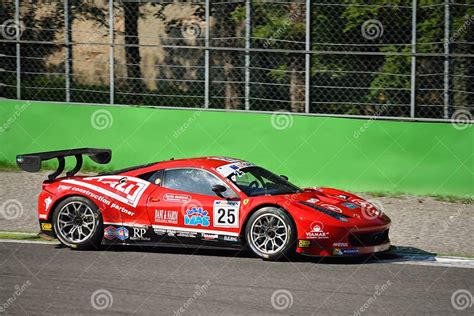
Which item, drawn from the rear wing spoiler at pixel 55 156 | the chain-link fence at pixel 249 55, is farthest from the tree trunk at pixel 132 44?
the rear wing spoiler at pixel 55 156

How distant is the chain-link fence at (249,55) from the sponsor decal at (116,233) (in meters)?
4.72

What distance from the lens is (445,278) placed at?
9.41 metres

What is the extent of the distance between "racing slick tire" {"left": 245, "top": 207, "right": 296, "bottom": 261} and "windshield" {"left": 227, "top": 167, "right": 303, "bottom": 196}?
0.43m

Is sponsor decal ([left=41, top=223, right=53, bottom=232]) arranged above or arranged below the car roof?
below

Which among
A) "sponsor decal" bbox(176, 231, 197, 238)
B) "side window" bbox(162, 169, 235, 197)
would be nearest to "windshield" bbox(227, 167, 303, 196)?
"side window" bbox(162, 169, 235, 197)

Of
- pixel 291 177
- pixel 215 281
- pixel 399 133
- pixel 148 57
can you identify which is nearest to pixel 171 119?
pixel 148 57

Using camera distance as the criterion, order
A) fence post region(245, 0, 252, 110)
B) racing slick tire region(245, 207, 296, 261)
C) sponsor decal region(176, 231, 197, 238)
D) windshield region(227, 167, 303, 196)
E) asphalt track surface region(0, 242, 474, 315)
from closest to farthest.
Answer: asphalt track surface region(0, 242, 474, 315)
racing slick tire region(245, 207, 296, 261)
sponsor decal region(176, 231, 197, 238)
windshield region(227, 167, 303, 196)
fence post region(245, 0, 252, 110)

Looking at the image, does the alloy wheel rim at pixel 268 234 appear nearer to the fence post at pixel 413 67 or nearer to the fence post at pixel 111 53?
the fence post at pixel 413 67

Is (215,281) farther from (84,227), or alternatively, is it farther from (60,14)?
(60,14)

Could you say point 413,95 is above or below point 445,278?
above

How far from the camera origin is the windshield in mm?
10602

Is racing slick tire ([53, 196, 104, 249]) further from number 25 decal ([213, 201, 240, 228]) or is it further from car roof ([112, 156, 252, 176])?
number 25 decal ([213, 201, 240, 228])

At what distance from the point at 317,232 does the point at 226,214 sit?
1080 mm

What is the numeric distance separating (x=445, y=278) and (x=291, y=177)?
525 centimetres
